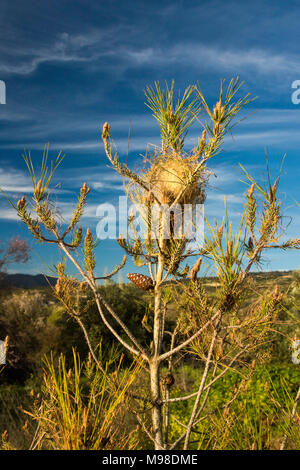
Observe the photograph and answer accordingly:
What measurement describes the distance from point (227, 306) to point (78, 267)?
112 cm

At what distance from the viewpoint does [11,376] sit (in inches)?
446

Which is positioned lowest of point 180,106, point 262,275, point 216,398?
point 216,398

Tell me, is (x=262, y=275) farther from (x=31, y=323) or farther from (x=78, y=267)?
(x=31, y=323)

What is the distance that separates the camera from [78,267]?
8.23 feet

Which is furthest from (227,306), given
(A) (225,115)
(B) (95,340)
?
(B) (95,340)

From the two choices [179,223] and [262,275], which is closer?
[262,275]

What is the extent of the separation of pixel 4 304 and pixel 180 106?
42.3ft

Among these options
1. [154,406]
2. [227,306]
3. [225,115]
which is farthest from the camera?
[154,406]

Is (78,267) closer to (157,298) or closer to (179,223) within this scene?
(157,298)

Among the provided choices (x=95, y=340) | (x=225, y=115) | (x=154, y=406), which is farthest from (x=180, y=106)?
(x=95, y=340)

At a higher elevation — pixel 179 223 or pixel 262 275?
pixel 179 223

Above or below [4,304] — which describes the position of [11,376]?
below
